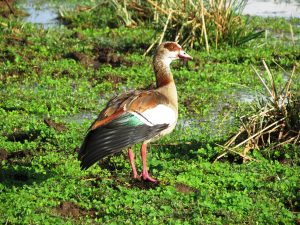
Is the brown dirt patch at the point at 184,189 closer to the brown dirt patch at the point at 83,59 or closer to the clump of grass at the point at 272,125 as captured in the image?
the clump of grass at the point at 272,125

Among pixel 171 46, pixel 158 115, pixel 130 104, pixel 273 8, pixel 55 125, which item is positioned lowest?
pixel 273 8

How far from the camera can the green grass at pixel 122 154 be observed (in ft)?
21.3

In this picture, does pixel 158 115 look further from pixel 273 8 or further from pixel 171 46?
pixel 273 8

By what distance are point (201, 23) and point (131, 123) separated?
5.45 m

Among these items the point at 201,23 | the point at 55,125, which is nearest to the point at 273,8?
the point at 201,23

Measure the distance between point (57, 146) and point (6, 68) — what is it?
3420mm

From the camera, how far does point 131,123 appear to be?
275 inches

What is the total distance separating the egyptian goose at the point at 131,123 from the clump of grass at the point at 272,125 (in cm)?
98

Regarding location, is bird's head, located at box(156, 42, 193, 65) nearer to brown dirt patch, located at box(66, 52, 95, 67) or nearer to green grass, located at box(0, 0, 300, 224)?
green grass, located at box(0, 0, 300, 224)

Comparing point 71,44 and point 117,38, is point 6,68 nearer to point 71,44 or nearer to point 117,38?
A: point 71,44

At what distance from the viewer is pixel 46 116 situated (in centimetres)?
944

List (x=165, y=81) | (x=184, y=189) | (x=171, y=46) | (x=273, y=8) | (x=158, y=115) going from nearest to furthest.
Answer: (x=184, y=189) → (x=158, y=115) → (x=165, y=81) → (x=171, y=46) → (x=273, y=8)

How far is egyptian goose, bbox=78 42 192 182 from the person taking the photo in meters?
6.67

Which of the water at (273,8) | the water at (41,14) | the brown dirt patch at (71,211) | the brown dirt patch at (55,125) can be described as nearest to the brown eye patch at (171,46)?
the brown dirt patch at (55,125)
